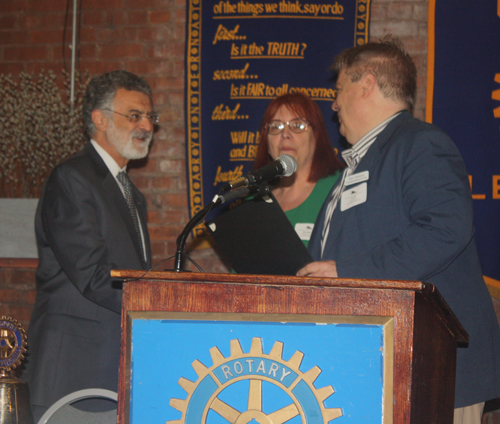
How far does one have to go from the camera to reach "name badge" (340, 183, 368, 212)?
1612 mm

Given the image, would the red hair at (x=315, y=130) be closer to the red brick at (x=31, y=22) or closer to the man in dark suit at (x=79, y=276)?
the man in dark suit at (x=79, y=276)

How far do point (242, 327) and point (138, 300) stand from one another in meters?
0.20

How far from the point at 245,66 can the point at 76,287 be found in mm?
1633

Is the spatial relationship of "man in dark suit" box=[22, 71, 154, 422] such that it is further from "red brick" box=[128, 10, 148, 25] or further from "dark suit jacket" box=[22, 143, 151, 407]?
"red brick" box=[128, 10, 148, 25]

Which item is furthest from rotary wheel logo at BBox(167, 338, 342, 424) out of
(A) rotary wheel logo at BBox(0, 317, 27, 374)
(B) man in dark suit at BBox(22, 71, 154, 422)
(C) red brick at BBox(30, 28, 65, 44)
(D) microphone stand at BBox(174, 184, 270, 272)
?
(C) red brick at BBox(30, 28, 65, 44)

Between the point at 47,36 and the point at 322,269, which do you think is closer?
the point at 322,269

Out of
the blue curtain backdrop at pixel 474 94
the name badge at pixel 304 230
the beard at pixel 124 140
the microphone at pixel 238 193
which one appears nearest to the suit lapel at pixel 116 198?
the beard at pixel 124 140

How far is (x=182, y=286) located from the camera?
1.00 meters

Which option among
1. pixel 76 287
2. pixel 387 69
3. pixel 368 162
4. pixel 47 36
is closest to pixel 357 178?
pixel 368 162

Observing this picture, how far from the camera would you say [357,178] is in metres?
1.67

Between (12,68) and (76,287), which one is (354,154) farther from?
(12,68)

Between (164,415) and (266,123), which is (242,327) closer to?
(164,415)

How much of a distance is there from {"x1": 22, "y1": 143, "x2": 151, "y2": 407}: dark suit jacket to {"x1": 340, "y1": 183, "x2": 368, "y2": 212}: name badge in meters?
0.84

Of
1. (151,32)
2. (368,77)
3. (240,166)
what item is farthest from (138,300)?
(151,32)
